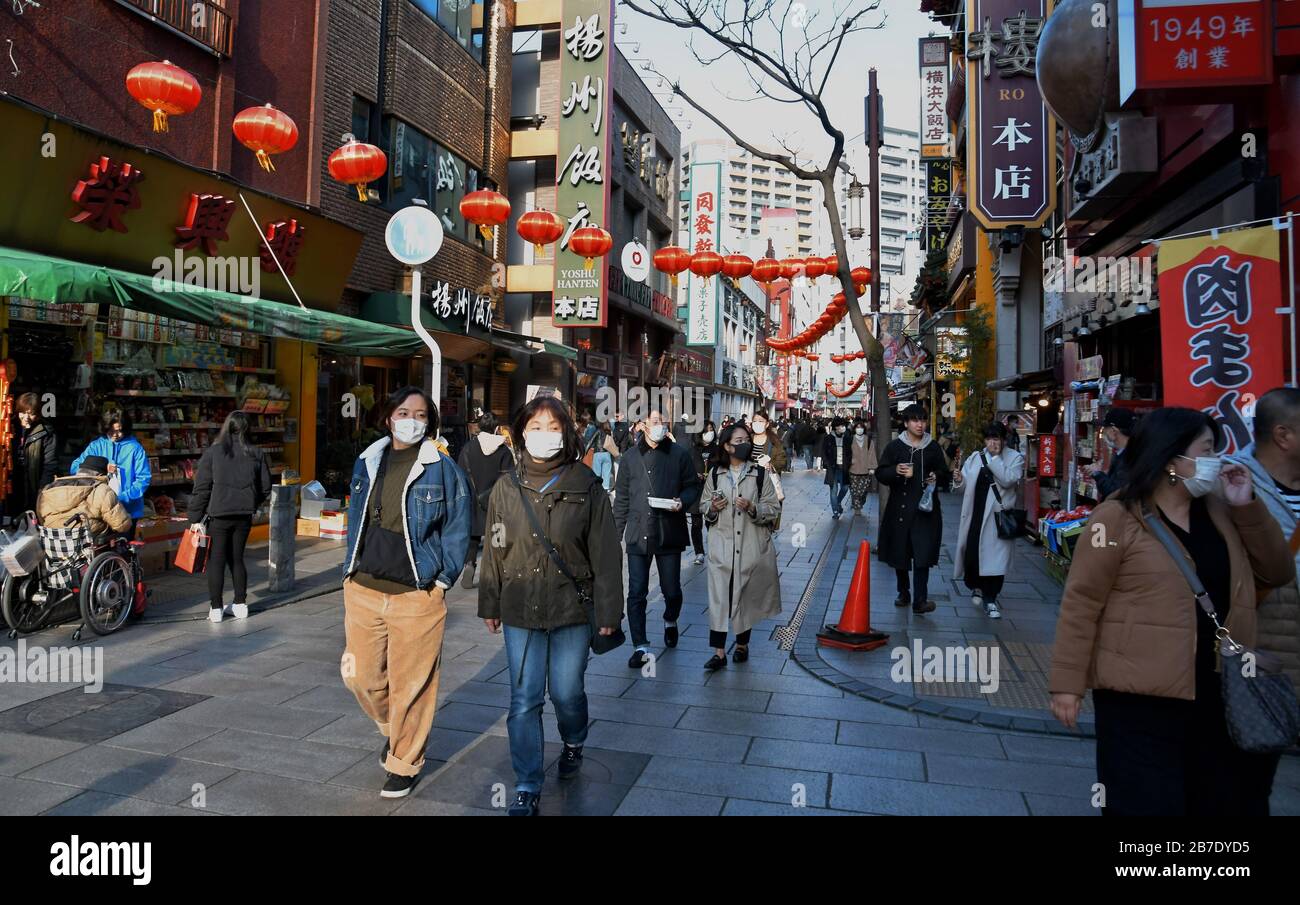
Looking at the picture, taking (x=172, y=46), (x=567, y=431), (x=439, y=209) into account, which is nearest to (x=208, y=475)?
(x=567, y=431)

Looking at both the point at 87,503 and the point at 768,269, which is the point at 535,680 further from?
the point at 768,269

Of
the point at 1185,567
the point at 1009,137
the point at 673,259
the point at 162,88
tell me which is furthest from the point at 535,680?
the point at 1009,137

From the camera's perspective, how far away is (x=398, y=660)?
431 cm

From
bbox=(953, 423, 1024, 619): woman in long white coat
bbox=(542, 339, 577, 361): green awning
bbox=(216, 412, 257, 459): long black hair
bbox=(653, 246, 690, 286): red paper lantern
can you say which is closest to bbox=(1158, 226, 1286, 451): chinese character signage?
bbox=(953, 423, 1024, 619): woman in long white coat

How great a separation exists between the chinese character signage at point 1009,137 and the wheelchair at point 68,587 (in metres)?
12.5

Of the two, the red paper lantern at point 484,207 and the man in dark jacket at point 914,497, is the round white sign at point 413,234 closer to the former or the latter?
the man in dark jacket at point 914,497

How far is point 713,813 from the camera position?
417 centimetres

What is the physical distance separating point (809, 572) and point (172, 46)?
10.0 m

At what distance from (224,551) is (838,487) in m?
12.7

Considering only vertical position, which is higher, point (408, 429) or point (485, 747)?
point (408, 429)

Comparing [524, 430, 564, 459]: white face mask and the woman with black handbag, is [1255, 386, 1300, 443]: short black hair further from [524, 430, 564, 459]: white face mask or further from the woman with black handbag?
[524, 430, 564, 459]: white face mask

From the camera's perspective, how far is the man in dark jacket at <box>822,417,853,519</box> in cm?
1720

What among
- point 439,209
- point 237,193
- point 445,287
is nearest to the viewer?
point 237,193
